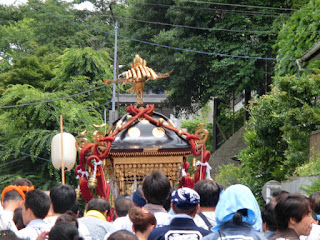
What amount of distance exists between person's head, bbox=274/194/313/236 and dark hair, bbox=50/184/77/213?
2.13 metres

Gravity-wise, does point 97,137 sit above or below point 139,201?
above

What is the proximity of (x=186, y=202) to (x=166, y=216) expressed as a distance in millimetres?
689

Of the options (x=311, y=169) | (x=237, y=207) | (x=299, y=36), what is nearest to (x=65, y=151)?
(x=311, y=169)

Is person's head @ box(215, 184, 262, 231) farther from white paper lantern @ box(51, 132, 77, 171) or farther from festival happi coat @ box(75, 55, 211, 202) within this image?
white paper lantern @ box(51, 132, 77, 171)

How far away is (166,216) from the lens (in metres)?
6.39

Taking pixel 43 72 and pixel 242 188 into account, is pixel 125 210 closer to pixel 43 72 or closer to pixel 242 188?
pixel 242 188

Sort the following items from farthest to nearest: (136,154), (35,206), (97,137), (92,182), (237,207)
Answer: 1. (97,137)
2. (136,154)
3. (92,182)
4. (35,206)
5. (237,207)

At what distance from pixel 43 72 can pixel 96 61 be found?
350cm

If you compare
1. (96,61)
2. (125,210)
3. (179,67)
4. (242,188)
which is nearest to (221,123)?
(179,67)

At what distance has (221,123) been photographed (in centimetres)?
3566

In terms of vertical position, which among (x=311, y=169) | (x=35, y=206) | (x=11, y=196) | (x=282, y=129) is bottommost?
(x=311, y=169)

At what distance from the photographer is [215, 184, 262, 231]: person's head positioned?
197 inches

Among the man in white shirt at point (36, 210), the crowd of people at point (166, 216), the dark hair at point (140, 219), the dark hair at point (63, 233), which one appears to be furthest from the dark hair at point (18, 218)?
the dark hair at point (63, 233)

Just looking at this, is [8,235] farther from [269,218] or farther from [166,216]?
[269,218]
